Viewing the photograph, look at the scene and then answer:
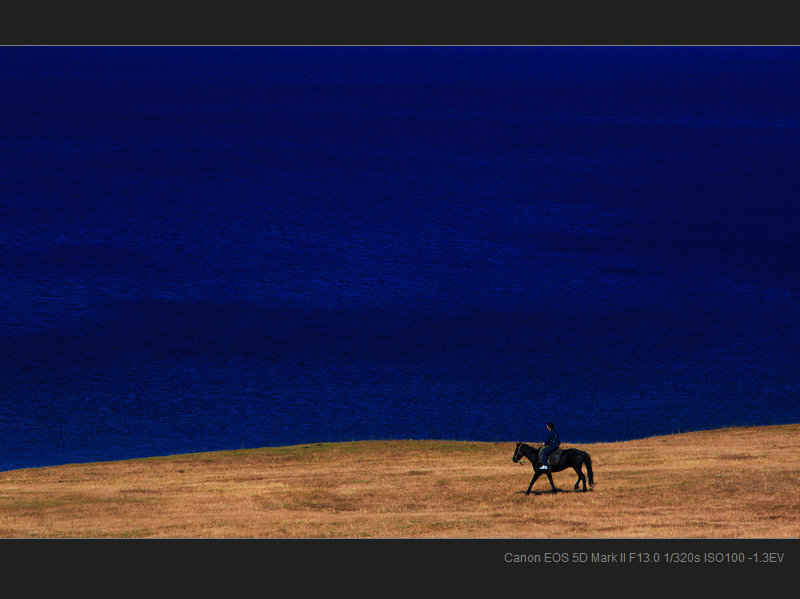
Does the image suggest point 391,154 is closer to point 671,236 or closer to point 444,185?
point 444,185

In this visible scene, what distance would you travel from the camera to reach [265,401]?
73312 millimetres

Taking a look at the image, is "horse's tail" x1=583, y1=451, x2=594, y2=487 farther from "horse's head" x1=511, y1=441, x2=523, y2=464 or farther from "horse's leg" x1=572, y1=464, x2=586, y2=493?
"horse's head" x1=511, y1=441, x2=523, y2=464

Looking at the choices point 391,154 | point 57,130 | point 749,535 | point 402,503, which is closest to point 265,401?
point 402,503

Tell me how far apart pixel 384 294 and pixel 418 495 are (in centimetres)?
5964

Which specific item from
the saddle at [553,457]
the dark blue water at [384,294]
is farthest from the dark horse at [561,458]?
the dark blue water at [384,294]

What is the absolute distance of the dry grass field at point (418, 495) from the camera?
3428 cm

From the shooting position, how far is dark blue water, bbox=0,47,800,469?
235ft

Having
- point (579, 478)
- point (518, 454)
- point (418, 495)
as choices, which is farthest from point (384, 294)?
point (518, 454)

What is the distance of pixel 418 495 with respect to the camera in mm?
40062

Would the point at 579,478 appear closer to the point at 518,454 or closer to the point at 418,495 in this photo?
the point at 518,454

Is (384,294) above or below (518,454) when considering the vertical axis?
above

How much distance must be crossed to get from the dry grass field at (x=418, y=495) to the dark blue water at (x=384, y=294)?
55.2 feet

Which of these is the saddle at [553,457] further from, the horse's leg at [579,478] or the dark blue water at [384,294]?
the dark blue water at [384,294]

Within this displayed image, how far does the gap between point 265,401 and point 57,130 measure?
433ft
